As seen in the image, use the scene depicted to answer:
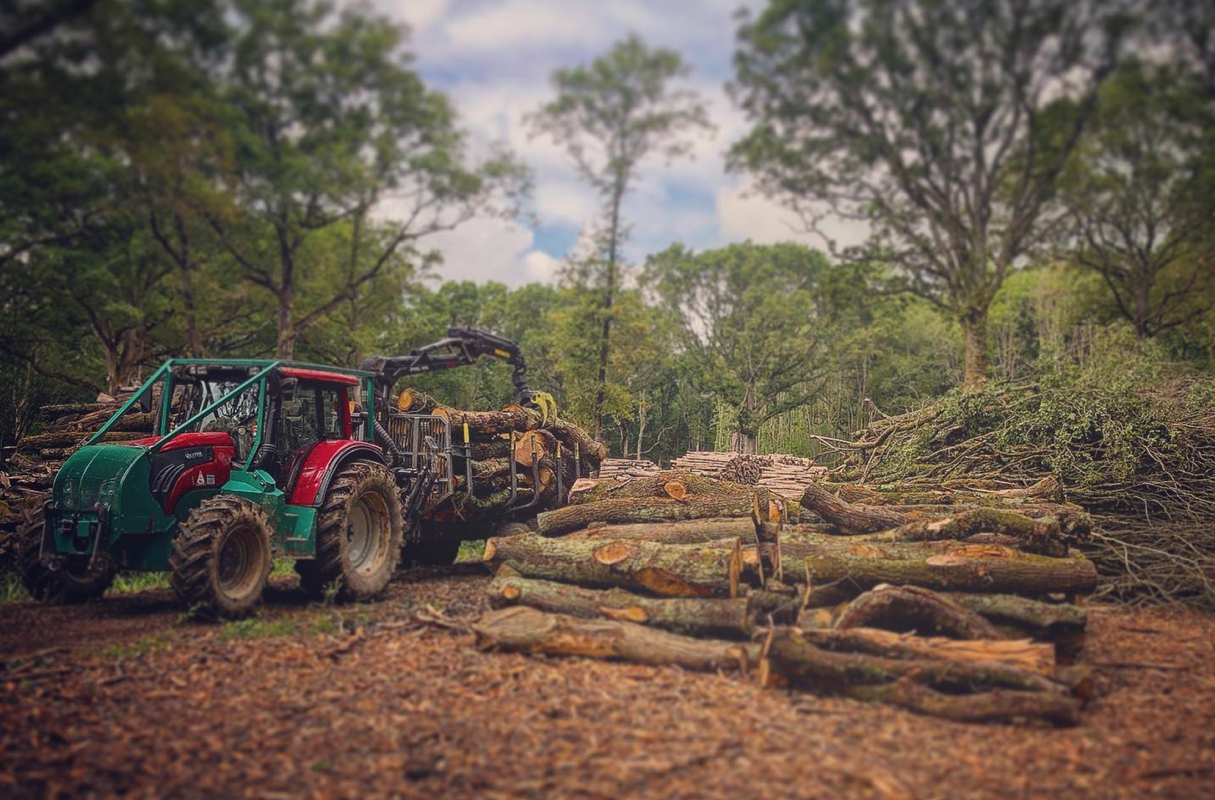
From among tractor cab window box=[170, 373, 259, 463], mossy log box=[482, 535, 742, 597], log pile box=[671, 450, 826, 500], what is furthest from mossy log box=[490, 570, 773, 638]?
log pile box=[671, 450, 826, 500]

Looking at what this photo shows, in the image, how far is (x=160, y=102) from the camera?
22.3 feet

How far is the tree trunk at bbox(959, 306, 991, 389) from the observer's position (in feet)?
61.6

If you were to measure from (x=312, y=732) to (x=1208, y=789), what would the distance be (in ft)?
15.9

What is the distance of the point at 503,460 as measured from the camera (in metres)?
11.3

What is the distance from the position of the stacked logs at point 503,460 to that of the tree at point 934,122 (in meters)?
8.73

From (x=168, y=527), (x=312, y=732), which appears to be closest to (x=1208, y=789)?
(x=312, y=732)

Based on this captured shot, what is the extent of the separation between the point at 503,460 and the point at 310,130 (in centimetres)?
511

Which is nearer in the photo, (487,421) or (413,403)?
(487,421)

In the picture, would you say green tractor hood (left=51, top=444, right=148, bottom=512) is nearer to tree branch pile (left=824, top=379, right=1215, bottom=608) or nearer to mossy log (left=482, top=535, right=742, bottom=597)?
mossy log (left=482, top=535, right=742, bottom=597)

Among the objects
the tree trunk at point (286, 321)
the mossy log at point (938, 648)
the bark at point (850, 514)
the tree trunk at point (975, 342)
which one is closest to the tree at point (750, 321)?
the tree trunk at point (975, 342)

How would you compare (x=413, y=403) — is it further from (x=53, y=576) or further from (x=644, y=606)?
(x=644, y=606)

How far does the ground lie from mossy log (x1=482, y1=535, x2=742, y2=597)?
124 cm

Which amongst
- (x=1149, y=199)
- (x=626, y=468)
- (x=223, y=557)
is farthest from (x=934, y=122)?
(x=223, y=557)

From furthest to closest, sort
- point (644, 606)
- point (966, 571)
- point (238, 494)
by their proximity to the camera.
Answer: point (238, 494)
point (966, 571)
point (644, 606)
